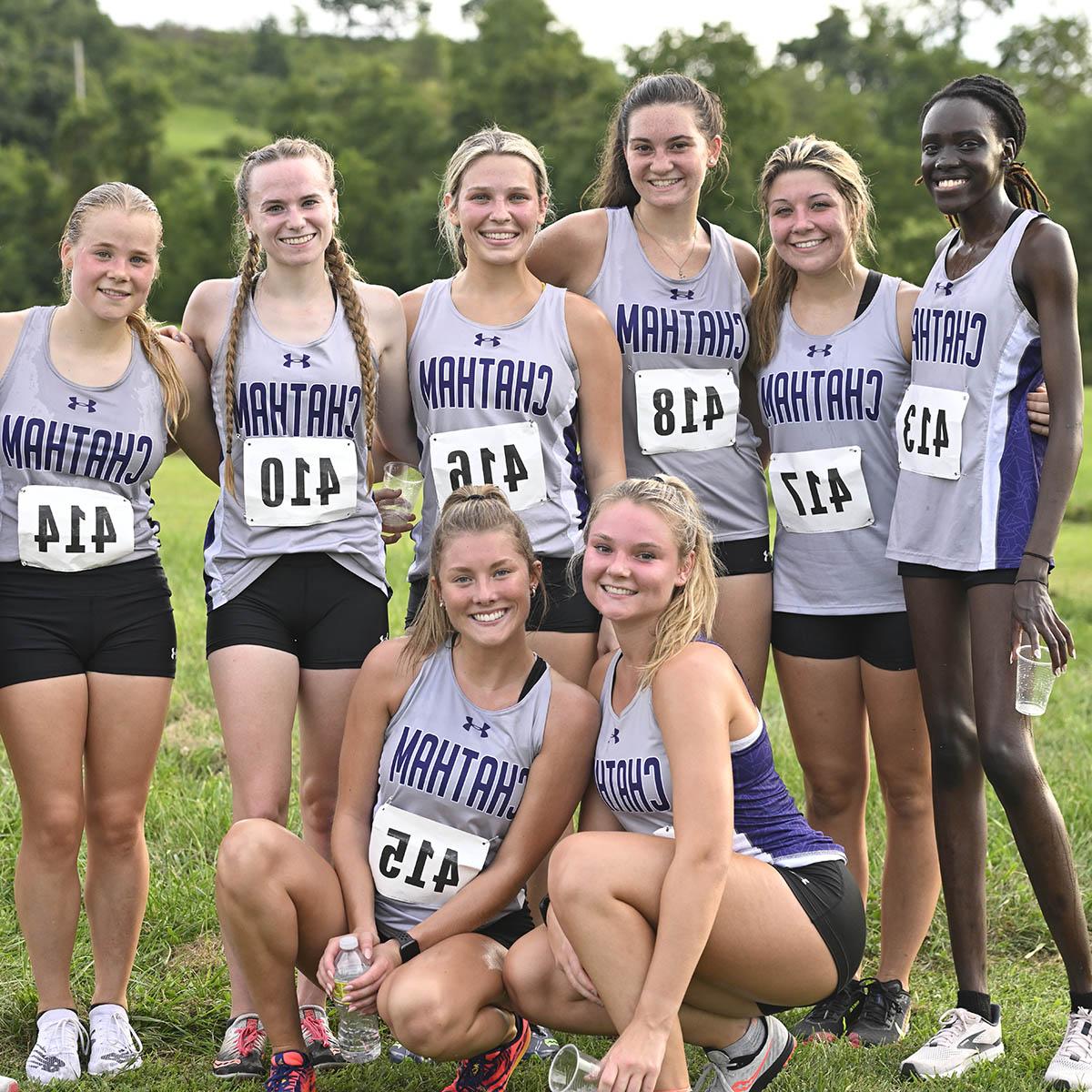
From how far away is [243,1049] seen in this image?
12.7 feet

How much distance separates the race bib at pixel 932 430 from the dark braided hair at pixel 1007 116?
0.49 m

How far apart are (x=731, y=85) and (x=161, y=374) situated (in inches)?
1471

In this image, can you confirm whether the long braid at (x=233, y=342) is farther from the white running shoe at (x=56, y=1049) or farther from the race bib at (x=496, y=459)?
the white running shoe at (x=56, y=1049)

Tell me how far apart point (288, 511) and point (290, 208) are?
0.79m

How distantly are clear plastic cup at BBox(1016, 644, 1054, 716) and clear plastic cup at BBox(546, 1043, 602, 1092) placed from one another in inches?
53.3

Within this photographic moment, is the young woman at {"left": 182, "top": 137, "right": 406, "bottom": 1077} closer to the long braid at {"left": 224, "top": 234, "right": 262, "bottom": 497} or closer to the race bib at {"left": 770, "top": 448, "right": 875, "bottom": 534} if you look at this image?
the long braid at {"left": 224, "top": 234, "right": 262, "bottom": 497}

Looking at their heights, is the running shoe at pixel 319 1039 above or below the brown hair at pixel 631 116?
below

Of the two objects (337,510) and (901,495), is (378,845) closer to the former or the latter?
(337,510)

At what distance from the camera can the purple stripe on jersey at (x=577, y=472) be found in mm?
4109

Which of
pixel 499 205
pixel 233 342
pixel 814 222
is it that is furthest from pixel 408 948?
pixel 814 222

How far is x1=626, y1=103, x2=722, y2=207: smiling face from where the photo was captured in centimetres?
421

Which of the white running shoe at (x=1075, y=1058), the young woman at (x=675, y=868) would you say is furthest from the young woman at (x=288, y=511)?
the white running shoe at (x=1075, y=1058)

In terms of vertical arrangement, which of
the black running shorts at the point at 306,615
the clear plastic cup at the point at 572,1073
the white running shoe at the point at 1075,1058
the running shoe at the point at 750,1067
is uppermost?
the black running shorts at the point at 306,615

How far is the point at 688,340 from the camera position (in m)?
4.22
